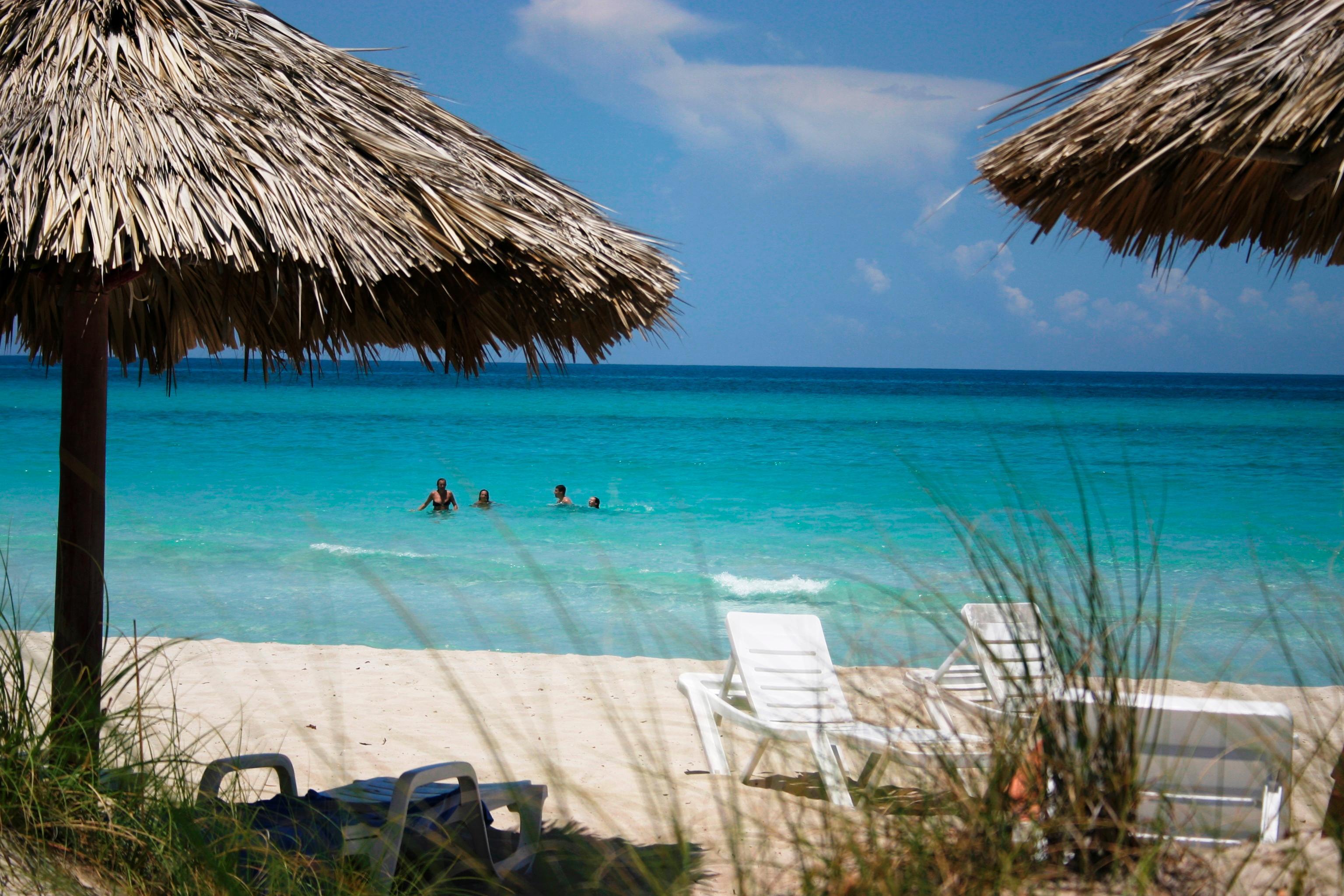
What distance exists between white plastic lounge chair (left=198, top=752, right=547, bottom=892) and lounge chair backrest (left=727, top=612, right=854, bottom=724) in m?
1.31

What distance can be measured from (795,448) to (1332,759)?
22.9 meters

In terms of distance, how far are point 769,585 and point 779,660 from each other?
197 inches

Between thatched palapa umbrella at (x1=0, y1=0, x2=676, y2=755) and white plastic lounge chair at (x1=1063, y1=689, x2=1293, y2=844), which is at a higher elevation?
thatched palapa umbrella at (x1=0, y1=0, x2=676, y2=755)

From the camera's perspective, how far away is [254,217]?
2.06 m

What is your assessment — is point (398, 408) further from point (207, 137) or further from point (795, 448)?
point (207, 137)

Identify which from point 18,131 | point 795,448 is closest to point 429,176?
point 18,131

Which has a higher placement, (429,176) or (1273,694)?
(429,176)

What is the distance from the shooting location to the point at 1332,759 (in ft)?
6.08

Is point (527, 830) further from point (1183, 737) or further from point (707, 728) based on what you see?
point (1183, 737)

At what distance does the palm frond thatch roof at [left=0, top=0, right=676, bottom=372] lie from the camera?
6.48 feet

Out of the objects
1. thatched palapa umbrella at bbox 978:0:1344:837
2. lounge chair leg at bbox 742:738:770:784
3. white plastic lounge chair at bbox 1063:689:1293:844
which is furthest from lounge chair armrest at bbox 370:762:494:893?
thatched palapa umbrella at bbox 978:0:1344:837

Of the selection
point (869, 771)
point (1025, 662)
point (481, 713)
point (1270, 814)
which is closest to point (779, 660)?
point (481, 713)

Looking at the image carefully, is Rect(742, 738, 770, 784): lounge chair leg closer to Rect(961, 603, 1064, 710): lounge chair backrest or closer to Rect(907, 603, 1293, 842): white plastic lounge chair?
Rect(907, 603, 1293, 842): white plastic lounge chair

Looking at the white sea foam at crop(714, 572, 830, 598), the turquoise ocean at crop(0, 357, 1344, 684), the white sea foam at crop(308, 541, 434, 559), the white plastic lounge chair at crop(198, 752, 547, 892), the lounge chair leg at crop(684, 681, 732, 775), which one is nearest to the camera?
the white plastic lounge chair at crop(198, 752, 547, 892)
